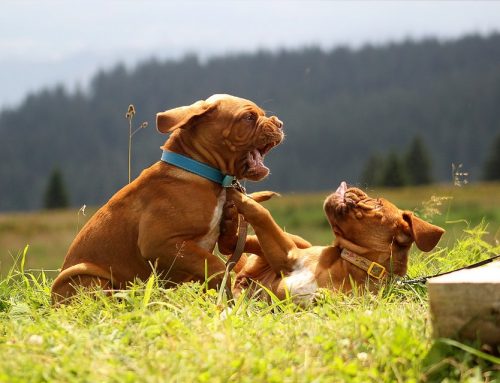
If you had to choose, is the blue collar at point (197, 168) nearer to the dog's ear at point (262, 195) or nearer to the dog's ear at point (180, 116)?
the dog's ear at point (180, 116)

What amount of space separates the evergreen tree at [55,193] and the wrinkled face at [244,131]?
63.8 meters

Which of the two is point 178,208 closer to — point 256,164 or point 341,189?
point 256,164

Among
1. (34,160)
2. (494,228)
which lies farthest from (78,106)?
(494,228)

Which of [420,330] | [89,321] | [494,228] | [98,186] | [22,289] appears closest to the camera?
[420,330]

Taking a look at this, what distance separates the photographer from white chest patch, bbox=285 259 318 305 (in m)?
5.79

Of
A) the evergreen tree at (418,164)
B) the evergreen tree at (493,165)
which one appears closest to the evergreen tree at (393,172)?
the evergreen tree at (418,164)

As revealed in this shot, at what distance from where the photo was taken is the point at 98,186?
128 m

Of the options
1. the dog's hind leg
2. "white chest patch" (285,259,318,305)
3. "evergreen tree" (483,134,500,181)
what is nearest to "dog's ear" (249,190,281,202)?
"white chest patch" (285,259,318,305)

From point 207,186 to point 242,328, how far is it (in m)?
1.28

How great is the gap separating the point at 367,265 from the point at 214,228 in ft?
3.45

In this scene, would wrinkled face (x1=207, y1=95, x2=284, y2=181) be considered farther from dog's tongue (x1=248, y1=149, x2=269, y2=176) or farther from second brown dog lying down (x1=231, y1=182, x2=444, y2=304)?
second brown dog lying down (x1=231, y1=182, x2=444, y2=304)

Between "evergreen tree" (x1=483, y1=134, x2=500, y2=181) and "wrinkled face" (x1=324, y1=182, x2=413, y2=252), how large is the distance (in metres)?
56.9

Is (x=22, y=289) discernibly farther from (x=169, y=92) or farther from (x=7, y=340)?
(x=169, y=92)

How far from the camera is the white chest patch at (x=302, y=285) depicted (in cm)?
579
